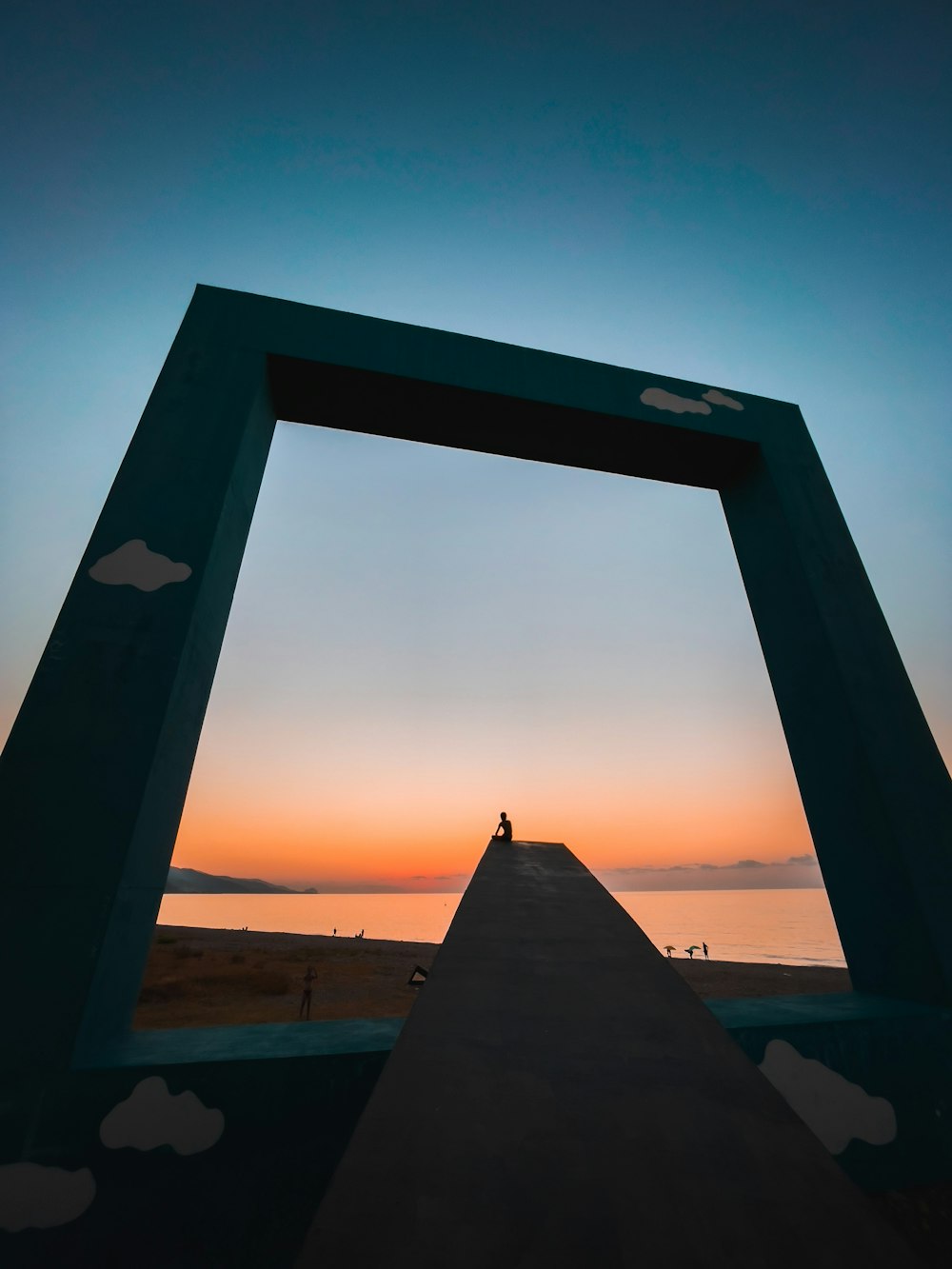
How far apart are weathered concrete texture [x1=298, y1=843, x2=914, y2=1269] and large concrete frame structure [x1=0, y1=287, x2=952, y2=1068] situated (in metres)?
3.31

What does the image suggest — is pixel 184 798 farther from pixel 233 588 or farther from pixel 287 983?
pixel 287 983

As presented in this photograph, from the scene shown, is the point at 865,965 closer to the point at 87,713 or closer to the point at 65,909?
the point at 65,909

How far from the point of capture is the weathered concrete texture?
1.35 metres

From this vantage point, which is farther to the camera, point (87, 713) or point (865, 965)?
point (865, 965)

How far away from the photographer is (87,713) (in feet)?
15.3

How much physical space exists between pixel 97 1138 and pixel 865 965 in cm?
667

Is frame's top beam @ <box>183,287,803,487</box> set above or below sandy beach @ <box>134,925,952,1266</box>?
above

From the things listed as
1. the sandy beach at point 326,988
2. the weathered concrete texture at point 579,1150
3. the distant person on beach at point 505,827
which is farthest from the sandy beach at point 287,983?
the weathered concrete texture at point 579,1150

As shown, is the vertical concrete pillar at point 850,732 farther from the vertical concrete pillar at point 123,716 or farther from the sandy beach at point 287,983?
the sandy beach at point 287,983

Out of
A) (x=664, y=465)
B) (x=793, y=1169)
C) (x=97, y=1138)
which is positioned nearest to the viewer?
(x=793, y=1169)

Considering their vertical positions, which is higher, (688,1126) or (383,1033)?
(383,1033)

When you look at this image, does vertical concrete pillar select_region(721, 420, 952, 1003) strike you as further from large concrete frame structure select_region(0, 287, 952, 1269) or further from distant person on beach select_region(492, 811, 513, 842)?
distant person on beach select_region(492, 811, 513, 842)

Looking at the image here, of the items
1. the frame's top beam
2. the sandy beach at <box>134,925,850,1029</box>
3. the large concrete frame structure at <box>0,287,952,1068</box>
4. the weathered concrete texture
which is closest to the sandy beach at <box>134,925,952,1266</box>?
the sandy beach at <box>134,925,850,1029</box>

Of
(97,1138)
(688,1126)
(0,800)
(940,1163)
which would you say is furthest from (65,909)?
(940,1163)
